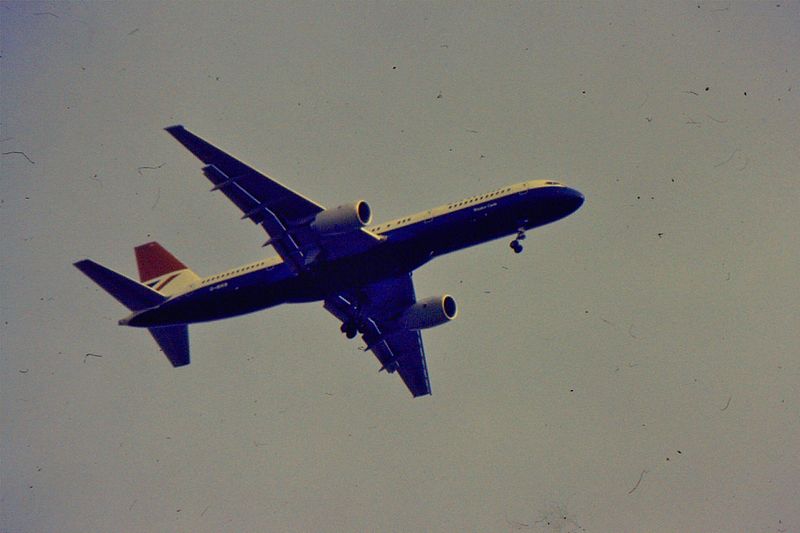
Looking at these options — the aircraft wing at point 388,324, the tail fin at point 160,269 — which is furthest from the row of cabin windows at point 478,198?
the tail fin at point 160,269

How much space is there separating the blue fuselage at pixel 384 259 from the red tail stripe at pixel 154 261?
583 centimetres

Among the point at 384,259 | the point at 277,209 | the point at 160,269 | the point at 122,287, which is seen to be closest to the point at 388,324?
the point at 384,259

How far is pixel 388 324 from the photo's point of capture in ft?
188

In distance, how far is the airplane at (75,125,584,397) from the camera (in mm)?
47469

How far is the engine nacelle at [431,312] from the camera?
54219mm

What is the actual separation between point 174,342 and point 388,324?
11827 mm

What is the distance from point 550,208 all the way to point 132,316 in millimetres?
21826

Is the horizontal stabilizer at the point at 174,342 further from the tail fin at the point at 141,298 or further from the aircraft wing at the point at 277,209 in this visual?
the aircraft wing at the point at 277,209

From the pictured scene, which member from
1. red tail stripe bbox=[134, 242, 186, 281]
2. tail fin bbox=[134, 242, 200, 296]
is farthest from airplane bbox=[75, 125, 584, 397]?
red tail stripe bbox=[134, 242, 186, 281]

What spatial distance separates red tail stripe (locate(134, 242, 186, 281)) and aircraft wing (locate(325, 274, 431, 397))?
30.7 feet

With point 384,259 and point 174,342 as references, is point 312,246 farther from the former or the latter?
point 174,342

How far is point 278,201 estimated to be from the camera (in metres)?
48.2

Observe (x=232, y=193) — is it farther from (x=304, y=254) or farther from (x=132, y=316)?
(x=132, y=316)

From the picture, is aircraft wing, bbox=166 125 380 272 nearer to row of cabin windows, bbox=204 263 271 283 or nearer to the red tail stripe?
row of cabin windows, bbox=204 263 271 283
